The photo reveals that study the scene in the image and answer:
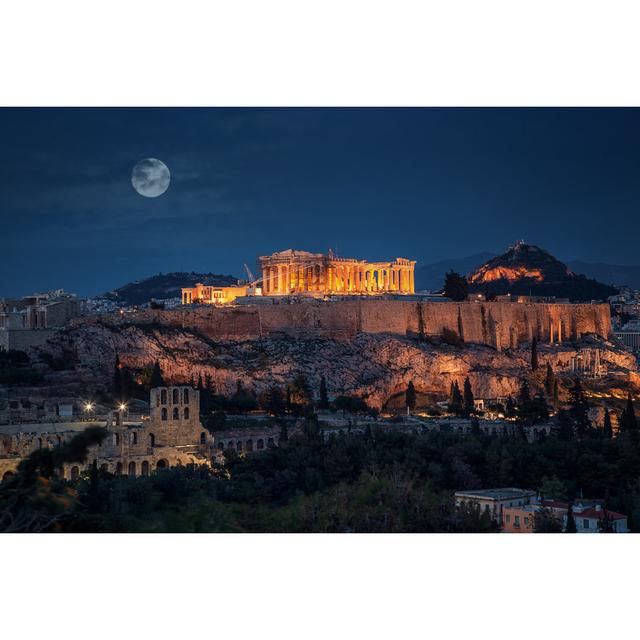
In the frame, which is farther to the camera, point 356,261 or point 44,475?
point 356,261

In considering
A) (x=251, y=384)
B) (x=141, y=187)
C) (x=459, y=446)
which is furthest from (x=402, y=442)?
(x=141, y=187)

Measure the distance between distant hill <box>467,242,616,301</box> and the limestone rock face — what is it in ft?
53.8

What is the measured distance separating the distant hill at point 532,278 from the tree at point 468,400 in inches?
777

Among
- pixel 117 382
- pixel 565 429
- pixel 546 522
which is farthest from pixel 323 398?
pixel 546 522

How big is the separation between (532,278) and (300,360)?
24037 mm

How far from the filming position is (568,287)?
5375 cm

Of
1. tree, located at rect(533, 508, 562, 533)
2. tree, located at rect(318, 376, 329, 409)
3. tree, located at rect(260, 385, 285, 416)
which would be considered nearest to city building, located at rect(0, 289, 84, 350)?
tree, located at rect(260, 385, 285, 416)

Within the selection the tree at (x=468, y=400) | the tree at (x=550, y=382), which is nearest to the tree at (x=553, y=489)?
the tree at (x=468, y=400)

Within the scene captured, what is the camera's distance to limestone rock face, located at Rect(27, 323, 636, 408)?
31094 millimetres

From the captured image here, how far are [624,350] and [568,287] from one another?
1245 cm

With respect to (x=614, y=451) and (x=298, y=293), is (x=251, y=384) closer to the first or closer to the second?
(x=298, y=293)

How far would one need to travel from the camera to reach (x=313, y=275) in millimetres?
40969

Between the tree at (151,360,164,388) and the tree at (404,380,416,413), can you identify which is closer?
the tree at (151,360,164,388)

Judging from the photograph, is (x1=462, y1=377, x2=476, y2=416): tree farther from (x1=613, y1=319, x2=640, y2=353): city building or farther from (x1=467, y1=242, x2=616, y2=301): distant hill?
(x1=467, y1=242, x2=616, y2=301): distant hill
